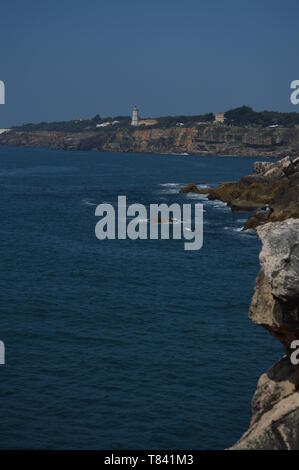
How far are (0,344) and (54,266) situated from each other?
16.4 metres

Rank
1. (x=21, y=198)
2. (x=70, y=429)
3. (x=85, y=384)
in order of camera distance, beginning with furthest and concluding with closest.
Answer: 1. (x=21, y=198)
2. (x=85, y=384)
3. (x=70, y=429)

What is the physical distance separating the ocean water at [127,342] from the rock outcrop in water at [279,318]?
17.2ft

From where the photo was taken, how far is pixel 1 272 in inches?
1826

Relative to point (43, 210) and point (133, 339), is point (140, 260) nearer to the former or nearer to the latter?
point (133, 339)

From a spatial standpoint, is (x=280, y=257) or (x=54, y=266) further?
(x=54, y=266)

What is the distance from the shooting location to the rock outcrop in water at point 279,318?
16.9 meters

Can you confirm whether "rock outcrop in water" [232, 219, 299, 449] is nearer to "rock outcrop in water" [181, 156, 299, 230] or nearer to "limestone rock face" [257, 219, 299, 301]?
"limestone rock face" [257, 219, 299, 301]

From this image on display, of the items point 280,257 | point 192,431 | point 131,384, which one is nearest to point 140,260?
point 131,384

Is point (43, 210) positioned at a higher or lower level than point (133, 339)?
higher
